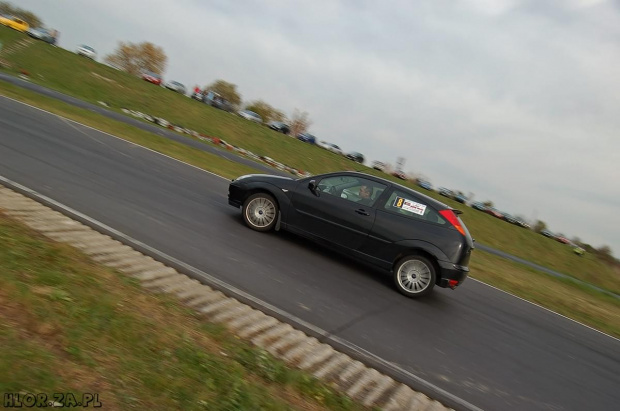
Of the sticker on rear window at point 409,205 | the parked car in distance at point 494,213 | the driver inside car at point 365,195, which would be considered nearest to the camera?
the sticker on rear window at point 409,205

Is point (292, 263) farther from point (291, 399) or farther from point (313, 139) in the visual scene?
point (313, 139)

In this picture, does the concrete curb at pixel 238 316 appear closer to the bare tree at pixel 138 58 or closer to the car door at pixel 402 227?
the car door at pixel 402 227

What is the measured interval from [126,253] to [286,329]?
2411 mm

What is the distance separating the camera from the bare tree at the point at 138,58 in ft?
323

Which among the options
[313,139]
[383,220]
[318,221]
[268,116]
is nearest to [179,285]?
[318,221]

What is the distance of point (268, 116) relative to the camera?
94812 mm

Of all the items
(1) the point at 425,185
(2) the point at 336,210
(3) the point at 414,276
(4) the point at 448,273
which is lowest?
(3) the point at 414,276

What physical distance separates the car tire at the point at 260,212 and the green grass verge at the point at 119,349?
3740mm

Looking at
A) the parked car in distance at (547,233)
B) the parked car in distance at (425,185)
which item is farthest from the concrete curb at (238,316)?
the parked car in distance at (547,233)

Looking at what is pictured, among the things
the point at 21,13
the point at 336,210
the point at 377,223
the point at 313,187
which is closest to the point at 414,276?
the point at 377,223

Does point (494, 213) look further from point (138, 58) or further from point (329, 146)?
point (138, 58)

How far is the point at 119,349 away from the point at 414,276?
514cm

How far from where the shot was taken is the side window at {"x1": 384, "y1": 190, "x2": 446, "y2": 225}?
290 inches

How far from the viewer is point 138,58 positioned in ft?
327
